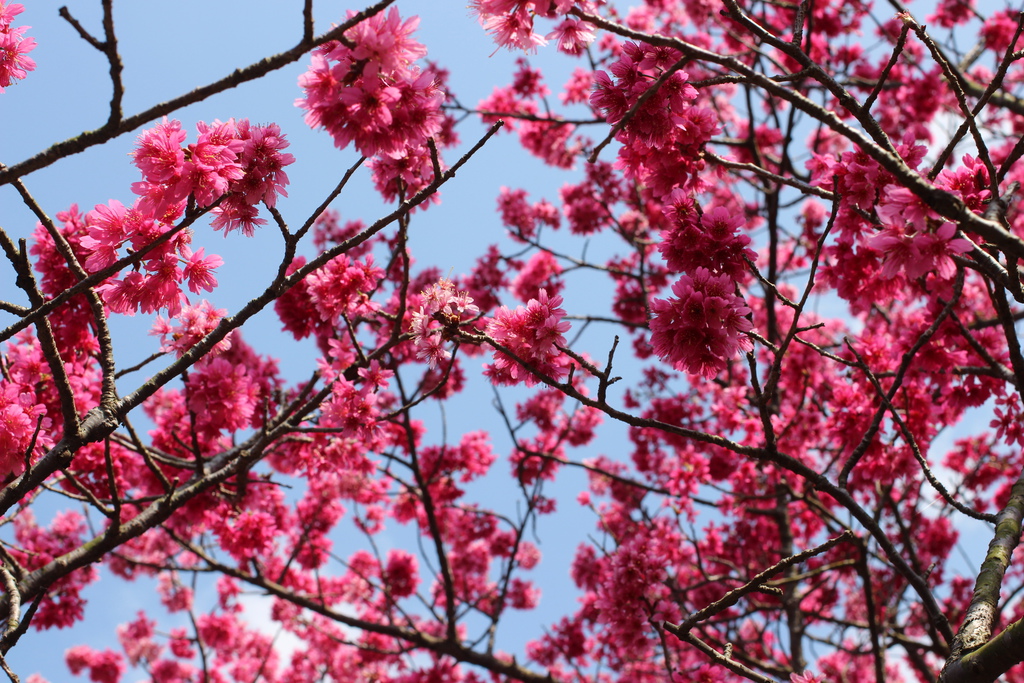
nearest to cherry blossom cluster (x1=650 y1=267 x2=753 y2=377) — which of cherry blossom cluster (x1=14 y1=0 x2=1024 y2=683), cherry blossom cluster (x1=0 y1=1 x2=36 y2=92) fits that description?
cherry blossom cluster (x1=14 y1=0 x2=1024 y2=683)

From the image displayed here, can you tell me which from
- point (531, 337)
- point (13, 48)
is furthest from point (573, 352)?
point (13, 48)

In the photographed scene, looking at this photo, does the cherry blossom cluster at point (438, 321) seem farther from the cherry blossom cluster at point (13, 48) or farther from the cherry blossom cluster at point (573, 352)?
the cherry blossom cluster at point (13, 48)

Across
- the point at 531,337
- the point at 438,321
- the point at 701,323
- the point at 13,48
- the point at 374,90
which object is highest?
the point at 13,48

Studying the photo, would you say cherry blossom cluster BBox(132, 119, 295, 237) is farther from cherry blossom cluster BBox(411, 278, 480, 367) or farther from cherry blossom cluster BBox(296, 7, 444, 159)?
cherry blossom cluster BBox(411, 278, 480, 367)

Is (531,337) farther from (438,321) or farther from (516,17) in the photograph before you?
(516,17)

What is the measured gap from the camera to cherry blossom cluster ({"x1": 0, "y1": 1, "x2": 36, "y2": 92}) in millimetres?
3100

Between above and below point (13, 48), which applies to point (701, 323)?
below

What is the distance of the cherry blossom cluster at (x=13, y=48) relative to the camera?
3.10m

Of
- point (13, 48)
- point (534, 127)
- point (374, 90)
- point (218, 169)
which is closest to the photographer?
point (374, 90)

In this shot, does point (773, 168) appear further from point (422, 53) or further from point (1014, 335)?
A: point (422, 53)

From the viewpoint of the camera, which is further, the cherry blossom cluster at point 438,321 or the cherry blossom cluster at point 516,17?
the cherry blossom cluster at point 438,321

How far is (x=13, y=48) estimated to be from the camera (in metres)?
3.12

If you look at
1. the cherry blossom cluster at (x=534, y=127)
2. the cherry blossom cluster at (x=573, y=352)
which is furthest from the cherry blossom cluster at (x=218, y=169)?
the cherry blossom cluster at (x=534, y=127)

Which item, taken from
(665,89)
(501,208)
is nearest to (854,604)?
(501,208)
